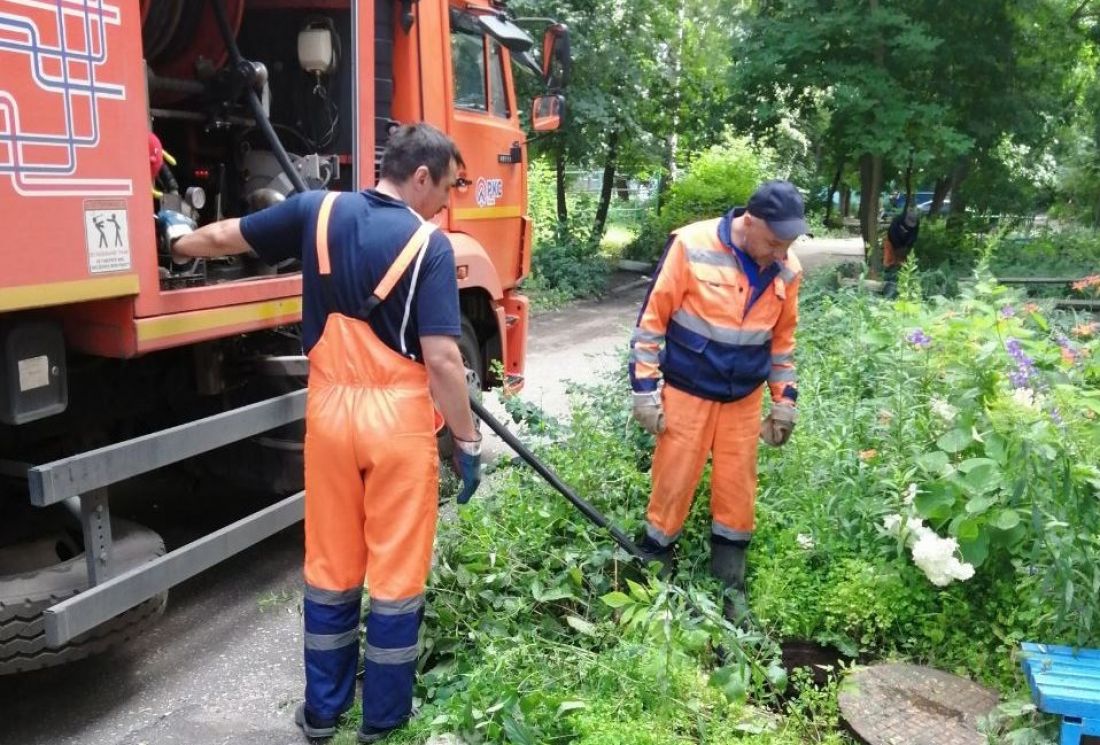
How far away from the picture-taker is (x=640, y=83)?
47.6 ft

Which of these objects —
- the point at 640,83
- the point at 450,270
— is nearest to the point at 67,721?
the point at 450,270

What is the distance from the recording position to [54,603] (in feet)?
9.72

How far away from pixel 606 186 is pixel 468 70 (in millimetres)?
11125

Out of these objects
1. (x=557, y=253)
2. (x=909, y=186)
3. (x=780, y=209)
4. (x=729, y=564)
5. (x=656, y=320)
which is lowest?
(x=729, y=564)

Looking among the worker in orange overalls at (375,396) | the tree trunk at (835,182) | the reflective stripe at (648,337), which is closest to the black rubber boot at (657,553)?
the reflective stripe at (648,337)

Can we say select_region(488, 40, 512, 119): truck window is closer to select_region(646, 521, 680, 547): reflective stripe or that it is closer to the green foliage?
select_region(646, 521, 680, 547): reflective stripe

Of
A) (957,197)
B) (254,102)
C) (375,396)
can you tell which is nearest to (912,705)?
(375,396)

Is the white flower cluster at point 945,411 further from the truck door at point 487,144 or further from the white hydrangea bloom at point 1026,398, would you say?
the truck door at point 487,144

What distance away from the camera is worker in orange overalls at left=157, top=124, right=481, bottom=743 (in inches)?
111

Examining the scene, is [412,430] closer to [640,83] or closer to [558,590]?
[558,590]

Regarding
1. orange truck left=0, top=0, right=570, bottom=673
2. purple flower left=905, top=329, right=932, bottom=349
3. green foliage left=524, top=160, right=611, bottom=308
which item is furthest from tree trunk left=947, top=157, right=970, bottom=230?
purple flower left=905, top=329, right=932, bottom=349

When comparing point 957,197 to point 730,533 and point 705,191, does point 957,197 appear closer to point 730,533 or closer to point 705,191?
point 705,191

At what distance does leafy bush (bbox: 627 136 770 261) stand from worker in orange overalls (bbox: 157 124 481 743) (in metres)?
13.6

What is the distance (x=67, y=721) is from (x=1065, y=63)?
13.9 m
